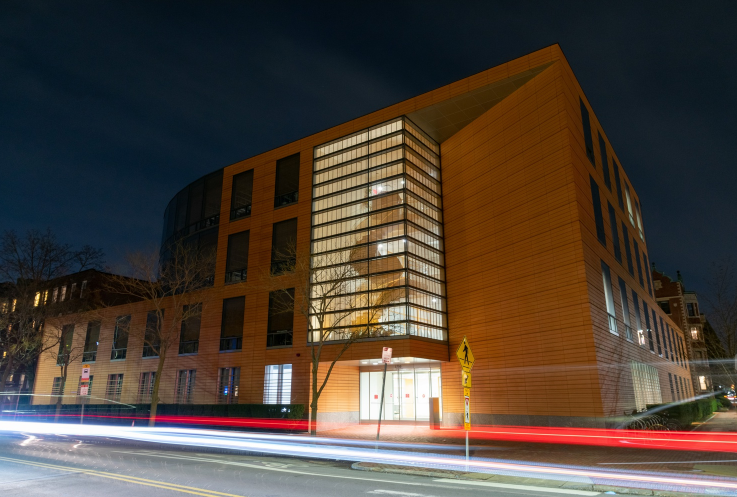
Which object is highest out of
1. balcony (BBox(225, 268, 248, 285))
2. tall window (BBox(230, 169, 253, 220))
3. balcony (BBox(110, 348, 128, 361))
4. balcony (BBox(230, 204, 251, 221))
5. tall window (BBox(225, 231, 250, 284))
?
tall window (BBox(230, 169, 253, 220))

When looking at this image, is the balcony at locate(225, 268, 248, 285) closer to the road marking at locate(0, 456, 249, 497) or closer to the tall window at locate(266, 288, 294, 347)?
the tall window at locate(266, 288, 294, 347)

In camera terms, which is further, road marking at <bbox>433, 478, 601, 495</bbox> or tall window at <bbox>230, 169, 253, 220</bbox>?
tall window at <bbox>230, 169, 253, 220</bbox>

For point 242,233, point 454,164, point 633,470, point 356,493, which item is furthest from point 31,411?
point 633,470

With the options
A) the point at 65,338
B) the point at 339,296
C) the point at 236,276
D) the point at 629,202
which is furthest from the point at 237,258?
the point at 629,202

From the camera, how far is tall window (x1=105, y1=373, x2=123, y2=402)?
41.5 meters

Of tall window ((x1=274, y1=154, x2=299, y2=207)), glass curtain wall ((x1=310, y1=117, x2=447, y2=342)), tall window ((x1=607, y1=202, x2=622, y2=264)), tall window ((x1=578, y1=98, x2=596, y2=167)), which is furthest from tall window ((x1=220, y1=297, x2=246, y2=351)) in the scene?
tall window ((x1=607, y1=202, x2=622, y2=264))

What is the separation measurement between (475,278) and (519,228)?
4.36 metres

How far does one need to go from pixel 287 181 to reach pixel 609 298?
2331 cm

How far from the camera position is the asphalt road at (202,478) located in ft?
31.2

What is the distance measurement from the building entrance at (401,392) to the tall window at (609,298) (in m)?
10.7

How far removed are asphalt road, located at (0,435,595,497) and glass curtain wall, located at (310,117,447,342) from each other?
45.0ft

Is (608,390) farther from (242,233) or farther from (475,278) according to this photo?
(242,233)

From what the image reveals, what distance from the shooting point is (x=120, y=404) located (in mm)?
38469

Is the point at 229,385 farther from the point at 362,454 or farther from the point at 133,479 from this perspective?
the point at 133,479
